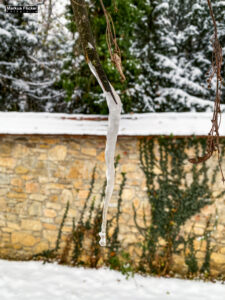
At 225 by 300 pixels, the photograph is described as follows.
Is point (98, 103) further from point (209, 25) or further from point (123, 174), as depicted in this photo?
point (209, 25)

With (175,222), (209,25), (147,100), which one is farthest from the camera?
(209,25)

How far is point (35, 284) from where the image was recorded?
11.0ft

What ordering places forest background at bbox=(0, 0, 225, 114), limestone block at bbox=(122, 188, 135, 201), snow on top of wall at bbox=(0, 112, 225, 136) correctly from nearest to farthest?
snow on top of wall at bbox=(0, 112, 225, 136)
limestone block at bbox=(122, 188, 135, 201)
forest background at bbox=(0, 0, 225, 114)

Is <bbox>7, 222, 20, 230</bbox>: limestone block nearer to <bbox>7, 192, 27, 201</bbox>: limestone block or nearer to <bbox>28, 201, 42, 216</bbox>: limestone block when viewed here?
<bbox>28, 201, 42, 216</bbox>: limestone block

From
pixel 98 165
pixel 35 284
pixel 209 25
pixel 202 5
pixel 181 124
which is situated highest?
pixel 202 5

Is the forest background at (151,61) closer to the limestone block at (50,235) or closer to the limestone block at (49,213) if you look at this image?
the limestone block at (49,213)

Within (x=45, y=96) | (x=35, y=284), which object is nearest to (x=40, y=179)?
(x=35, y=284)

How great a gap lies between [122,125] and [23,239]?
2.46 metres

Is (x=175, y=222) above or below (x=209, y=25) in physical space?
below

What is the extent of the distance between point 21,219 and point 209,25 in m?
10.00

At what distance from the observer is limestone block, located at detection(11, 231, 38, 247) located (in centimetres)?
406

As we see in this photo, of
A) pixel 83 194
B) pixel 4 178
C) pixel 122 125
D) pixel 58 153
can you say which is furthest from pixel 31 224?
pixel 122 125

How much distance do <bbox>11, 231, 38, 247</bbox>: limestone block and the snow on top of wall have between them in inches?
66.6

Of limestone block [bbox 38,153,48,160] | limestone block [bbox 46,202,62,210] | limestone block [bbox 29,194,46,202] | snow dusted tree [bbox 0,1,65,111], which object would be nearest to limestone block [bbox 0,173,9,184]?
limestone block [bbox 29,194,46,202]
